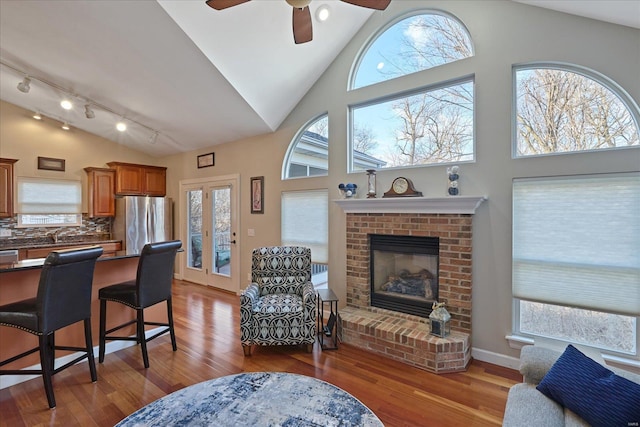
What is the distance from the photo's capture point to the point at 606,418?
4.16 ft

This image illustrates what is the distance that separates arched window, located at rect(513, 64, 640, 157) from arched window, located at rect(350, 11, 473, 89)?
0.71 meters

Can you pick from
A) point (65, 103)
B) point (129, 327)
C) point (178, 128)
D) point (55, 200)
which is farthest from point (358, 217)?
point (55, 200)

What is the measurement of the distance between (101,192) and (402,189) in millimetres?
5659

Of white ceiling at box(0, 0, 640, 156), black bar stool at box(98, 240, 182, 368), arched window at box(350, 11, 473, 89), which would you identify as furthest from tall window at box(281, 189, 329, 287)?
black bar stool at box(98, 240, 182, 368)

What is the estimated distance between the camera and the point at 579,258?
2.45 metres

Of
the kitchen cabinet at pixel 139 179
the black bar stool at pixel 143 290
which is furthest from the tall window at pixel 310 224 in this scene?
the kitchen cabinet at pixel 139 179

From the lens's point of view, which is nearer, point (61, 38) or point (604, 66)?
point (604, 66)

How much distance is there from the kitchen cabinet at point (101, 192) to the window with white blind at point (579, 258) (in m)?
6.65

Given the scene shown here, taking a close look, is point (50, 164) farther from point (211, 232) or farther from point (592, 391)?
point (592, 391)

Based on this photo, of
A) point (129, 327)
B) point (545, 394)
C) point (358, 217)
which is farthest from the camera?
point (358, 217)

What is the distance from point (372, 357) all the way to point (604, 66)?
10.3ft

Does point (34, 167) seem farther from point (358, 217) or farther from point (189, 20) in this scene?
point (358, 217)

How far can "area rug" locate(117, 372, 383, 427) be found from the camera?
133 centimetres

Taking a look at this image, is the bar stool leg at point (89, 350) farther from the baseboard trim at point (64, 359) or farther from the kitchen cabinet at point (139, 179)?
the kitchen cabinet at point (139, 179)
